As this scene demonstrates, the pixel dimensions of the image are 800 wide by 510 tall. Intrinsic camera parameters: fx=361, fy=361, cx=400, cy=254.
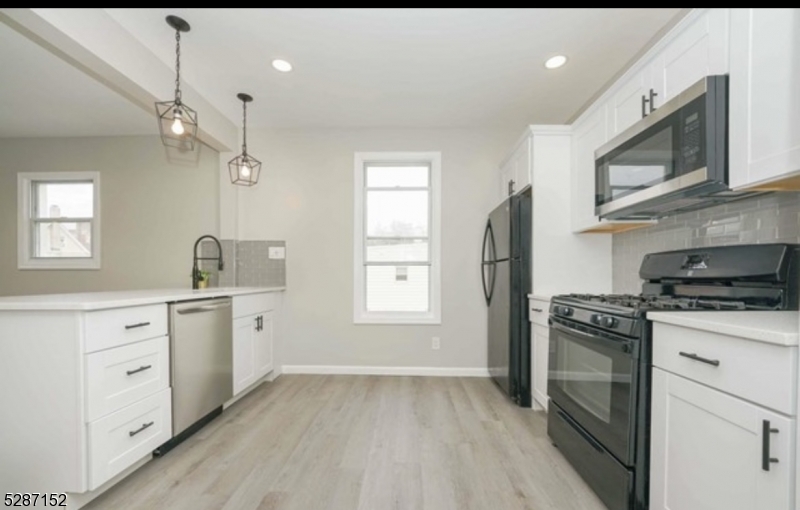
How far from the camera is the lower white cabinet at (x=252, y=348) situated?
2838 millimetres

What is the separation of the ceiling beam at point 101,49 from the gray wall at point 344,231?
113cm

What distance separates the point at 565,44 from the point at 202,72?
8.42 ft

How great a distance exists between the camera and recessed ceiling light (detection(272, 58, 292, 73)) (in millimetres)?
2541

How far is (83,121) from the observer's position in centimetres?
361

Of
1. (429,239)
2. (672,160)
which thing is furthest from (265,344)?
(672,160)

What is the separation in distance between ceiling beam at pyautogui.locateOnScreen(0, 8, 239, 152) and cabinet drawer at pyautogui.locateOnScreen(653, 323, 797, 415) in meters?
3.01

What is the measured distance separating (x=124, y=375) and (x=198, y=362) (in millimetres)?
575

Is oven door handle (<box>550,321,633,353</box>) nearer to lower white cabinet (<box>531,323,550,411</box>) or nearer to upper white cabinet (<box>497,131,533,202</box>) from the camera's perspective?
lower white cabinet (<box>531,323,550,411</box>)

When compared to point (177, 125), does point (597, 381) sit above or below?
below

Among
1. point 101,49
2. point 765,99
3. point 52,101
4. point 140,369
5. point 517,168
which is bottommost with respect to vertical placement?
point 140,369

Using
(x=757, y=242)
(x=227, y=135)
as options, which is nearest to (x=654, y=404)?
(x=757, y=242)

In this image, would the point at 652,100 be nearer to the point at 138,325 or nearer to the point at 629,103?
the point at 629,103

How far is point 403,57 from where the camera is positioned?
2.49 meters

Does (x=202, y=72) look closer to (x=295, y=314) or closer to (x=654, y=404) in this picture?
(x=295, y=314)
